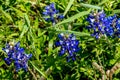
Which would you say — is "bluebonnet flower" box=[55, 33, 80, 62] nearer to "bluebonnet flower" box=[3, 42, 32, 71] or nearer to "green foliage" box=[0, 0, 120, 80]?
"green foliage" box=[0, 0, 120, 80]

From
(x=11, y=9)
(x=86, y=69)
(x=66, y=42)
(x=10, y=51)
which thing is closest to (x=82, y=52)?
(x=86, y=69)

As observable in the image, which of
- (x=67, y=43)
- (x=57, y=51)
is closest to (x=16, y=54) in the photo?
(x=67, y=43)

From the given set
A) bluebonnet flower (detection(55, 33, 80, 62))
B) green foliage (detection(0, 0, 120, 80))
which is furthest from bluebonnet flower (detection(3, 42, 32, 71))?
bluebonnet flower (detection(55, 33, 80, 62))

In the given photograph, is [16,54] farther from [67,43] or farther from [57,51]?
[57,51]

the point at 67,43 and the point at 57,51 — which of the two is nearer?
the point at 67,43

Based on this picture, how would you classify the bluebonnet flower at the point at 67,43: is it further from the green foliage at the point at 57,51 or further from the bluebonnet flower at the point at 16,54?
the bluebonnet flower at the point at 16,54

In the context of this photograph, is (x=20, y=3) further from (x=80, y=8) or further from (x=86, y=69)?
(x=86, y=69)

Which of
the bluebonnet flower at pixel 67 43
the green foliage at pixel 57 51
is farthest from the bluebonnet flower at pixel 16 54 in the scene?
the bluebonnet flower at pixel 67 43

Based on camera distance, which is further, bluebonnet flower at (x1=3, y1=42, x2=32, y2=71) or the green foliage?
the green foliage

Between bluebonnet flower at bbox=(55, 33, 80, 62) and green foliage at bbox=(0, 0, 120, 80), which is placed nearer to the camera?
bluebonnet flower at bbox=(55, 33, 80, 62)

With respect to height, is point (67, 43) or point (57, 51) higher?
point (67, 43)

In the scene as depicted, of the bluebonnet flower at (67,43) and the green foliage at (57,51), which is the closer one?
the bluebonnet flower at (67,43)
